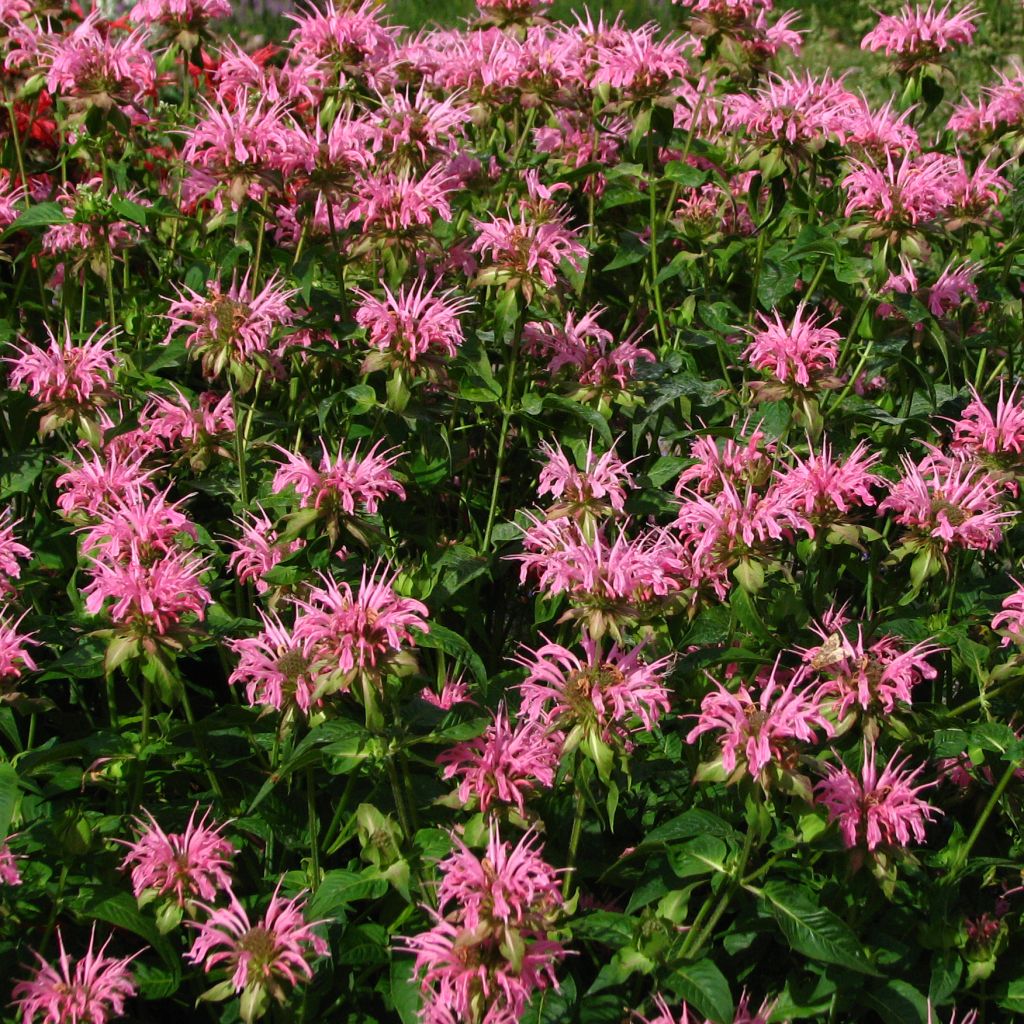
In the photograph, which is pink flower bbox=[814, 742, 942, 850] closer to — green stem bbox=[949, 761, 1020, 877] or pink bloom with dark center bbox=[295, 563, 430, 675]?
green stem bbox=[949, 761, 1020, 877]

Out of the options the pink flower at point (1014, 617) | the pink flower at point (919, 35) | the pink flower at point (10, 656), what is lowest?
the pink flower at point (10, 656)

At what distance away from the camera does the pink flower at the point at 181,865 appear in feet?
6.41

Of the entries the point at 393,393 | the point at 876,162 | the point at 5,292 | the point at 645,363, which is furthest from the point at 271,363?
the point at 876,162

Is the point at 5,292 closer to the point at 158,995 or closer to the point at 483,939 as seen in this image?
the point at 158,995

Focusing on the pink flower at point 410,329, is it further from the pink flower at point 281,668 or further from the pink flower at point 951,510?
the pink flower at point 951,510

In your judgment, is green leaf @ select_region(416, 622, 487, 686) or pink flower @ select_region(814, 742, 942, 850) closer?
pink flower @ select_region(814, 742, 942, 850)

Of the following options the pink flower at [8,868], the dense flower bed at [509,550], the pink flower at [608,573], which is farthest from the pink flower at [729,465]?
the pink flower at [8,868]

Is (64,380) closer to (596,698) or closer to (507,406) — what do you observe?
(507,406)

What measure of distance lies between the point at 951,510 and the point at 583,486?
607mm

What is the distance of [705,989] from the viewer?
6.16ft

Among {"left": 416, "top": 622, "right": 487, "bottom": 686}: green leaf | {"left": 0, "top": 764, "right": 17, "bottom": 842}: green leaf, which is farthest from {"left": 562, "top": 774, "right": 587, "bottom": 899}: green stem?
{"left": 0, "top": 764, "right": 17, "bottom": 842}: green leaf

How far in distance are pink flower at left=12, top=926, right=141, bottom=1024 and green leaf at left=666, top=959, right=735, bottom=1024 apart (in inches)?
29.1

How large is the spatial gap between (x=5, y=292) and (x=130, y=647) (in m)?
1.68

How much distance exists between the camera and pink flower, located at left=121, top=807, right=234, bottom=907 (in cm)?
195
